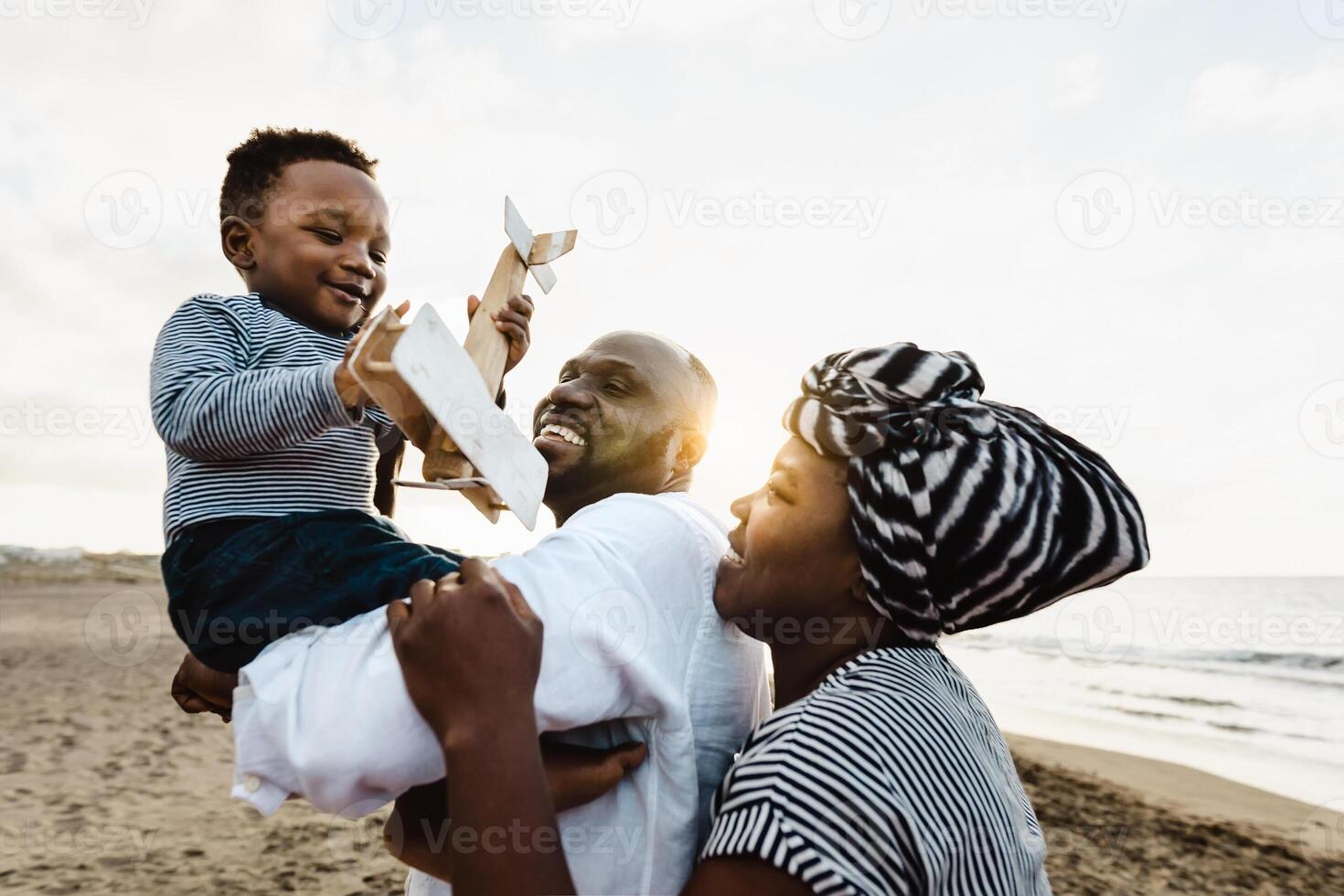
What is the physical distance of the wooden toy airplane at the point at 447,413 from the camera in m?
1.44

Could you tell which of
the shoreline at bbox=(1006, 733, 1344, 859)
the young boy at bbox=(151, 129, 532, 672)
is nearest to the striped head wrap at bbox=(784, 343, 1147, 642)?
the young boy at bbox=(151, 129, 532, 672)

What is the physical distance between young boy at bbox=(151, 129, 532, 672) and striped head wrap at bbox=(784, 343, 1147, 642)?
0.89 meters

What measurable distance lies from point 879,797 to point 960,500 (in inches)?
19.9

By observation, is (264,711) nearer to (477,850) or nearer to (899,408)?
(477,850)

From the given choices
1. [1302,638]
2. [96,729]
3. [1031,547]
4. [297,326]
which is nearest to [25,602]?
[96,729]

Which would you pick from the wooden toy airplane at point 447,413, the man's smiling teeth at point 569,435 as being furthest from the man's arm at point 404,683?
the man's smiling teeth at point 569,435

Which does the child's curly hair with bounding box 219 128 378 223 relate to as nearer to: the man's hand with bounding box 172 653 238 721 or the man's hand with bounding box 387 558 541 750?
the man's hand with bounding box 172 653 238 721

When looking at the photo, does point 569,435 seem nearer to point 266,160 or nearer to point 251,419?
point 251,419

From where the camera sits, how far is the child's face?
2.46 m

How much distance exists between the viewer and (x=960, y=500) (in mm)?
1499

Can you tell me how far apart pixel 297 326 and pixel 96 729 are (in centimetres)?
1038

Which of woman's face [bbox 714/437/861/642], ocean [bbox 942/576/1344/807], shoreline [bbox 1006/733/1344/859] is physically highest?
woman's face [bbox 714/437/861/642]

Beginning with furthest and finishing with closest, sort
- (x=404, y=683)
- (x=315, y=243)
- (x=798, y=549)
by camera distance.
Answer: (x=315, y=243) < (x=798, y=549) < (x=404, y=683)

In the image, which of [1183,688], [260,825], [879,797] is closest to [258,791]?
[879,797]
